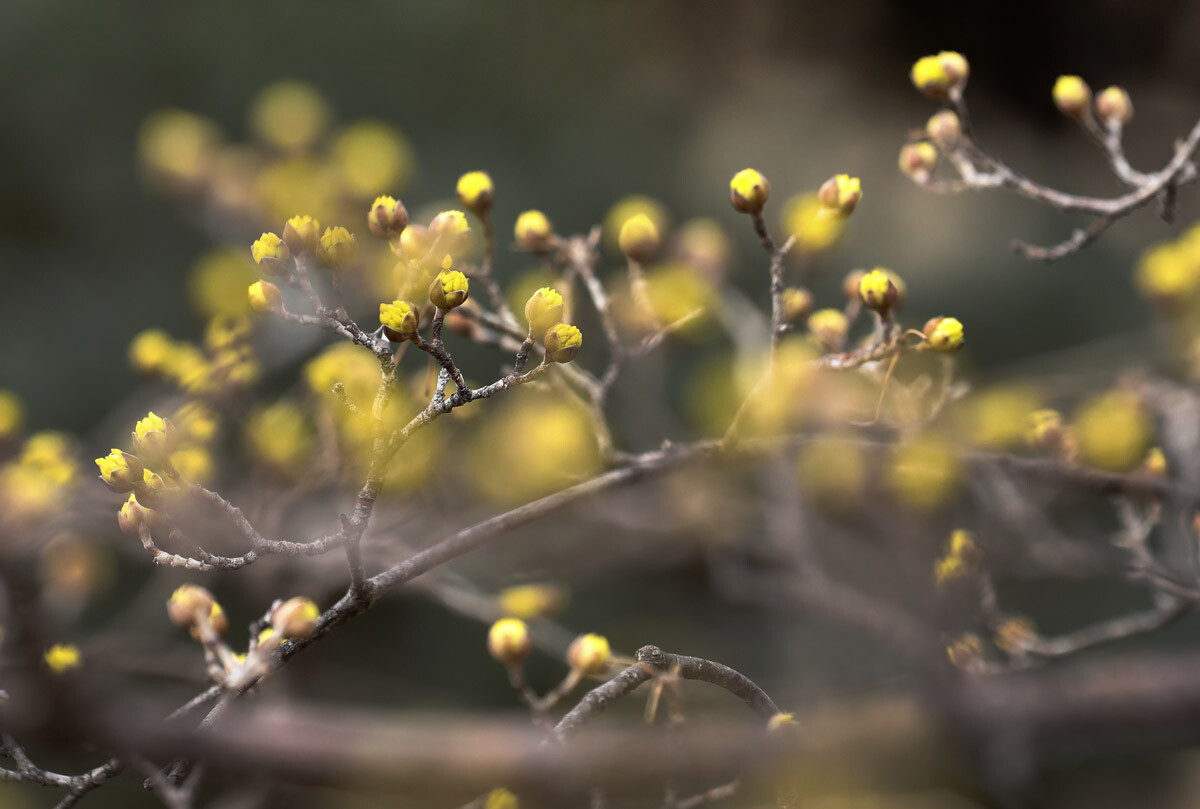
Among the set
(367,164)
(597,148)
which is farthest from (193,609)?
(597,148)

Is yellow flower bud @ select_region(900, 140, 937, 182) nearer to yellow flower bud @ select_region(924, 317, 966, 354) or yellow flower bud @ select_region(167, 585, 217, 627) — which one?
yellow flower bud @ select_region(924, 317, 966, 354)

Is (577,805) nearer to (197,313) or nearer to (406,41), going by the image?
(197,313)

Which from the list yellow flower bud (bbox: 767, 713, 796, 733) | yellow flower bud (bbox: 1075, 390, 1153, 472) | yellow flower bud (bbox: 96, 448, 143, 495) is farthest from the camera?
yellow flower bud (bbox: 1075, 390, 1153, 472)

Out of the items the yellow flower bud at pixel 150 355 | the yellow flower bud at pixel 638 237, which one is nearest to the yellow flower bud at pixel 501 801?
the yellow flower bud at pixel 638 237

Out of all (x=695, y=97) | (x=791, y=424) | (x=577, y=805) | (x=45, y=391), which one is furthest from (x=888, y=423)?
(x=45, y=391)

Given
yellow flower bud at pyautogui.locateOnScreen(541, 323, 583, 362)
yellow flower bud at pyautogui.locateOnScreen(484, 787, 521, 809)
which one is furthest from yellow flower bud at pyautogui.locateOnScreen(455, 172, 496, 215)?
yellow flower bud at pyautogui.locateOnScreen(484, 787, 521, 809)

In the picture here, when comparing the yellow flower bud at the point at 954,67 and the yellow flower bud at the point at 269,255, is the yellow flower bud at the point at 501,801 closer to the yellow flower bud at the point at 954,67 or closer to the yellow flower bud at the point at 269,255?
the yellow flower bud at the point at 269,255

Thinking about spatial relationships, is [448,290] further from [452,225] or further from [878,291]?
[878,291]

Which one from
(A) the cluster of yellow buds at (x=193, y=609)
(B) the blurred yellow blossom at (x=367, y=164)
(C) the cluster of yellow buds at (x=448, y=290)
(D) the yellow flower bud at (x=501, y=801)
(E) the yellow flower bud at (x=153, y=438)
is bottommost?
(D) the yellow flower bud at (x=501, y=801)
